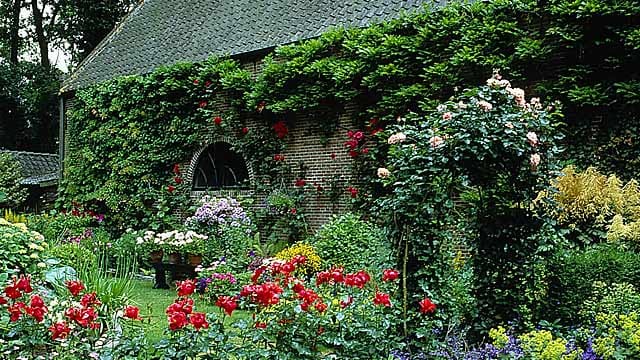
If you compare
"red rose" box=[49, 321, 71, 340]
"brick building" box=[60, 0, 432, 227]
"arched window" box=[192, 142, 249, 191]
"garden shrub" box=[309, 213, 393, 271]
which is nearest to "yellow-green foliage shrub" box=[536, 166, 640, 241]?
"garden shrub" box=[309, 213, 393, 271]

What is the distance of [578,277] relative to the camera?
4.90 meters

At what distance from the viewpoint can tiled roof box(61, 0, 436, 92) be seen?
10.7 m

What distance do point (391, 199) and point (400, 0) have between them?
6.30m

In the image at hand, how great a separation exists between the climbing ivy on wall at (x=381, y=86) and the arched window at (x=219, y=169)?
0.39m

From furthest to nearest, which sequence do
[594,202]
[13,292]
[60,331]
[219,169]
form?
[219,169] → [594,202] → [13,292] → [60,331]

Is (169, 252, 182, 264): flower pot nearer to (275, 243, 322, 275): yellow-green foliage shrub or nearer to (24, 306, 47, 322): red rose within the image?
(275, 243, 322, 275): yellow-green foliage shrub

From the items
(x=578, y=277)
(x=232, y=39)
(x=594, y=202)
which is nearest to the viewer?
(x=578, y=277)

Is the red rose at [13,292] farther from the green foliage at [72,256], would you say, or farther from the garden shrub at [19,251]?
the green foliage at [72,256]

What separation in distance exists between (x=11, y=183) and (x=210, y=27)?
7.67 metres

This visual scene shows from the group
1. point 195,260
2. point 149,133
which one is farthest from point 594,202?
point 149,133

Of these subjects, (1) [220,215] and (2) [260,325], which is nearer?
(2) [260,325]

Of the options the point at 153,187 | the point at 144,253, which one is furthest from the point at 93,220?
the point at 144,253

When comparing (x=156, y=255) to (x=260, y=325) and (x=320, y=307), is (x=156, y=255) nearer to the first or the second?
(x=260, y=325)

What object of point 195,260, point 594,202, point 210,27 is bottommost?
point 195,260
